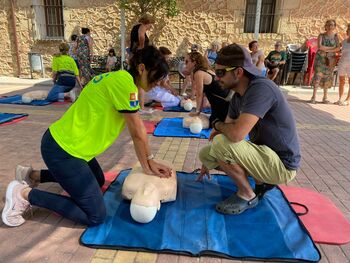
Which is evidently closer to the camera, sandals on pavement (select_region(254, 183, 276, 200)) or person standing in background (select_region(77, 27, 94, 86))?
sandals on pavement (select_region(254, 183, 276, 200))

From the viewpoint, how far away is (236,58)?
2234mm

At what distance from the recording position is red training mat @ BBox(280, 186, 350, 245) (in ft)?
7.38

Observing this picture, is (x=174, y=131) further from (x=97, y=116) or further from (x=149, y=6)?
(x=149, y=6)

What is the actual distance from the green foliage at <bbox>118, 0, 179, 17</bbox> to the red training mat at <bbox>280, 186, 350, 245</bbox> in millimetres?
8266

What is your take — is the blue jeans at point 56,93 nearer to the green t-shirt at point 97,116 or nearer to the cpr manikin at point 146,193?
the cpr manikin at point 146,193

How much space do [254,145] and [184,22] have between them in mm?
8946

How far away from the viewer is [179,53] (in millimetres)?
10828

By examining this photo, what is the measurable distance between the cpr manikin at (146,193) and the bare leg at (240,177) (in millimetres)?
475

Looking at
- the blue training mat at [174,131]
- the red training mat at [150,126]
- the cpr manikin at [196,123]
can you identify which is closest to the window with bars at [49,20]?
the red training mat at [150,126]

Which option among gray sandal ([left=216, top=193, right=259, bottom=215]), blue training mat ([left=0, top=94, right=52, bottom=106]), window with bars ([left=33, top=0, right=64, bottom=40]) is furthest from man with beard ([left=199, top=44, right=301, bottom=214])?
window with bars ([left=33, top=0, right=64, bottom=40])

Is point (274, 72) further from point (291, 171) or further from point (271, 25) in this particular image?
point (291, 171)

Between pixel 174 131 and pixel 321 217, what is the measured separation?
106 inches

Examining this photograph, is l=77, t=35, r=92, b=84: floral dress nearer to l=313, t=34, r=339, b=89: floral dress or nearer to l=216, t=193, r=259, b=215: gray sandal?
l=313, t=34, r=339, b=89: floral dress

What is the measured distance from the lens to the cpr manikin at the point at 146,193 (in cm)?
224
